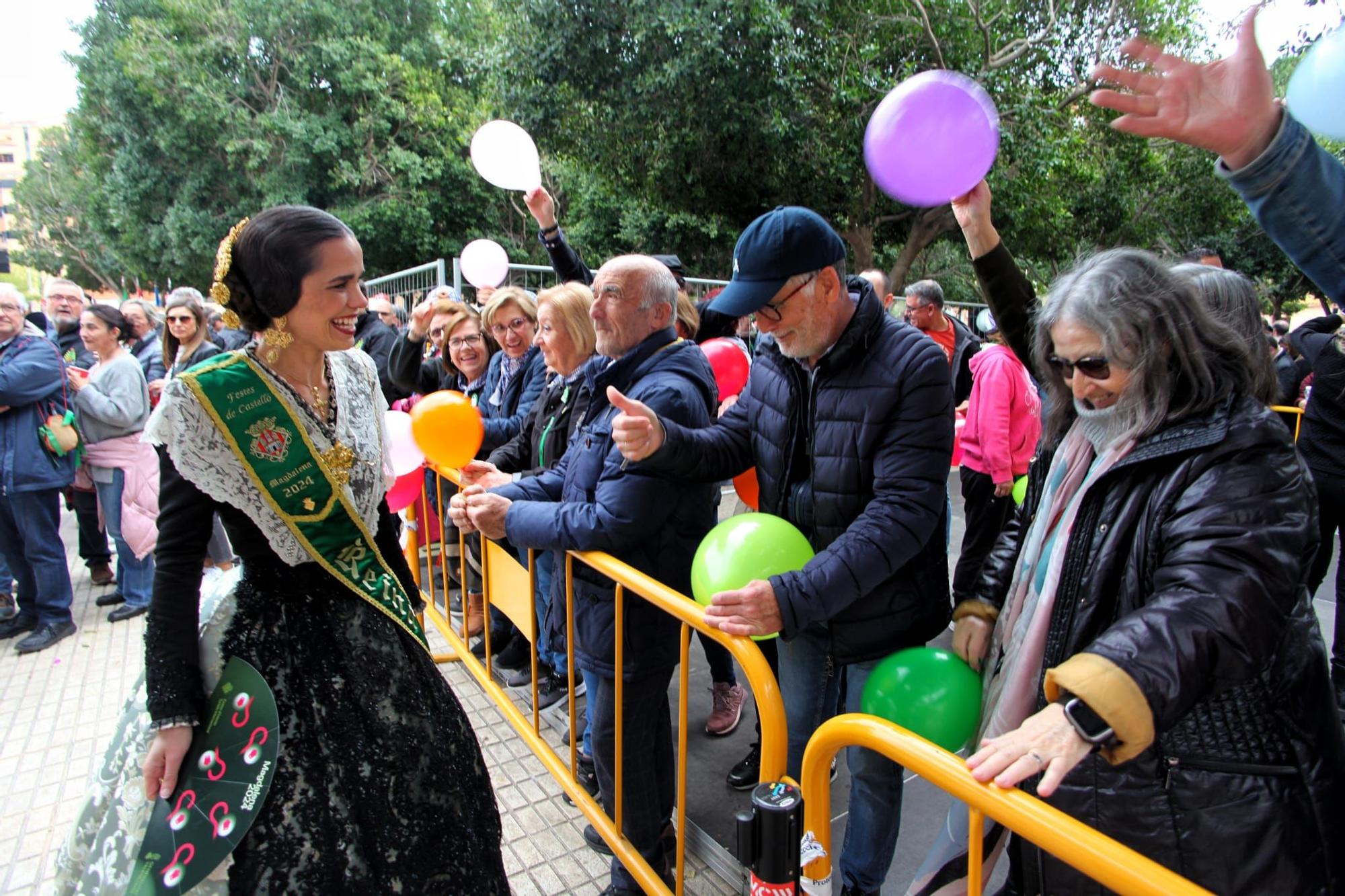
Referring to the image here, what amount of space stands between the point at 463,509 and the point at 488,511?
160mm

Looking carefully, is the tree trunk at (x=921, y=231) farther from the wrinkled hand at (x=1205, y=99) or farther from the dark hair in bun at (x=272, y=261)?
the dark hair in bun at (x=272, y=261)

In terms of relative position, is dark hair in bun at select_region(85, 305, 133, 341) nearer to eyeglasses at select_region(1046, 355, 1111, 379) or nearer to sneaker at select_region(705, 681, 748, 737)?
sneaker at select_region(705, 681, 748, 737)

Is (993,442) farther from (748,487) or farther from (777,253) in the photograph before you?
(777,253)

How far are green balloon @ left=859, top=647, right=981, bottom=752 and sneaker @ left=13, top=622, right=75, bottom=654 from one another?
5022 mm

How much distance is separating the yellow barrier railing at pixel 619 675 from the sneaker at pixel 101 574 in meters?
3.30

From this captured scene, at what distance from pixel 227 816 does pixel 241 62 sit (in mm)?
20881

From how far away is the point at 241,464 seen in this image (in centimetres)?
171

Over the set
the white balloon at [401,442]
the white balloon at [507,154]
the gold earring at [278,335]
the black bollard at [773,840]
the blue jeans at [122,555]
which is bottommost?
the blue jeans at [122,555]

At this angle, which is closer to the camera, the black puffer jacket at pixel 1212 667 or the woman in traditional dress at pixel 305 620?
the black puffer jacket at pixel 1212 667

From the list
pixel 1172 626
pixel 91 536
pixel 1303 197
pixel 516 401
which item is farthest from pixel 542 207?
pixel 91 536

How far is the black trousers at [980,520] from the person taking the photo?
4551 mm

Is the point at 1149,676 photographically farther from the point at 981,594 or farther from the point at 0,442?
the point at 0,442

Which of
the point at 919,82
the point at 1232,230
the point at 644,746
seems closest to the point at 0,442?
the point at 644,746

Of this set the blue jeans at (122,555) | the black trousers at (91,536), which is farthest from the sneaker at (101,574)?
the blue jeans at (122,555)
